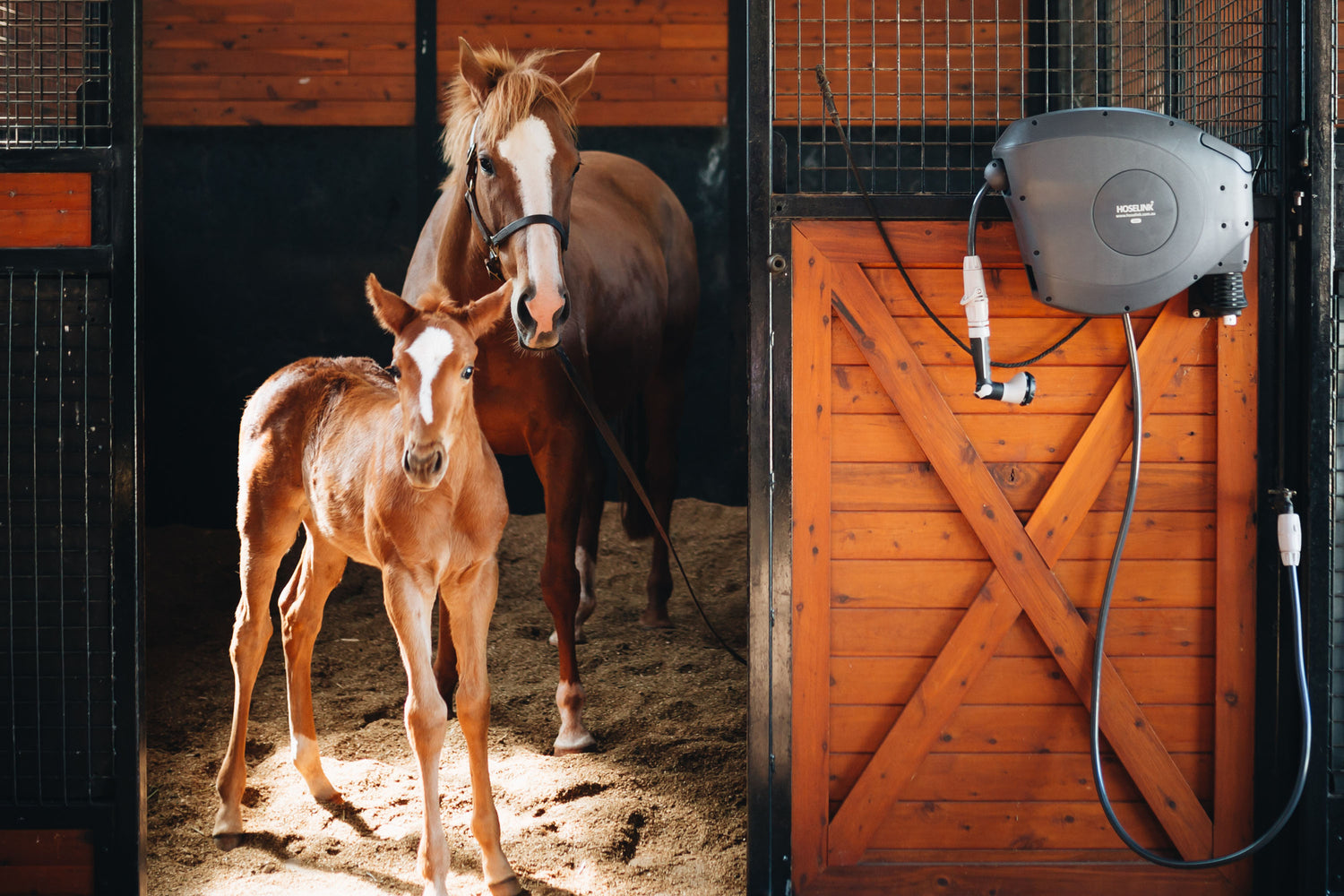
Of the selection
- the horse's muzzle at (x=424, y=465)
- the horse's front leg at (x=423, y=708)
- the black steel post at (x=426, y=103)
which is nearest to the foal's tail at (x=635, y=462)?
the black steel post at (x=426, y=103)

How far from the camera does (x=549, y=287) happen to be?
2.95m

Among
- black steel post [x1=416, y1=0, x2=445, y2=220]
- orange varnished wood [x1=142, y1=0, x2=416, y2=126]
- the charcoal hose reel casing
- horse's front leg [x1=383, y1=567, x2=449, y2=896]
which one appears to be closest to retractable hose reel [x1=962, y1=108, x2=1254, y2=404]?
the charcoal hose reel casing

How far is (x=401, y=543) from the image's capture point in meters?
2.52

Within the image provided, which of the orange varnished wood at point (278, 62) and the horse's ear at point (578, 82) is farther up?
the orange varnished wood at point (278, 62)

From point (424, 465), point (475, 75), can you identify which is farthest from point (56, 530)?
point (475, 75)

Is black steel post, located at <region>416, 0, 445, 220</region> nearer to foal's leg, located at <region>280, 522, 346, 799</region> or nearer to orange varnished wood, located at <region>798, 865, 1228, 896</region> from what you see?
foal's leg, located at <region>280, 522, 346, 799</region>

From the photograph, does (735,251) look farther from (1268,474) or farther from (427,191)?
(1268,474)

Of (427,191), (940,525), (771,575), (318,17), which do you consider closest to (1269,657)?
(940,525)

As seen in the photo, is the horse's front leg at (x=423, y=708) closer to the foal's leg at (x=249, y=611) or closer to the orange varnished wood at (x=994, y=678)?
the foal's leg at (x=249, y=611)

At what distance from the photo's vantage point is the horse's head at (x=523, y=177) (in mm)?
2949

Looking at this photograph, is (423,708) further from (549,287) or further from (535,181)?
(535,181)

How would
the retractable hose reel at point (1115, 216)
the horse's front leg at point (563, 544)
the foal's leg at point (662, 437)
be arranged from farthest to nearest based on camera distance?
the foal's leg at point (662, 437)
the horse's front leg at point (563, 544)
the retractable hose reel at point (1115, 216)

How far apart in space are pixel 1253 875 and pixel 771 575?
55.1 inches

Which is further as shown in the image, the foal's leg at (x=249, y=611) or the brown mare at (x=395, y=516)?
the foal's leg at (x=249, y=611)
